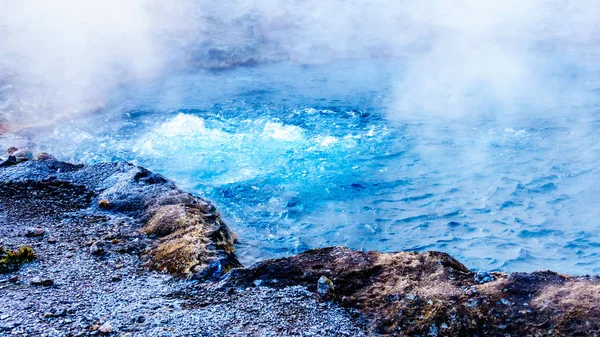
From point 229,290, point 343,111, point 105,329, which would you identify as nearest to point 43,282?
point 105,329

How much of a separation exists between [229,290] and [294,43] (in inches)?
653

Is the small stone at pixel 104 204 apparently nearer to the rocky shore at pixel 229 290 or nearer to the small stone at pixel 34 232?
the rocky shore at pixel 229 290

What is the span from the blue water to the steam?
947mm

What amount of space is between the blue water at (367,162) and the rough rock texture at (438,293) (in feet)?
10.3

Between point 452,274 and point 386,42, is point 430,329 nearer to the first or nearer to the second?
point 452,274

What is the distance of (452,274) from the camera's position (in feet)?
19.1

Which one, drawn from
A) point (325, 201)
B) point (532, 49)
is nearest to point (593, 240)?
point (325, 201)

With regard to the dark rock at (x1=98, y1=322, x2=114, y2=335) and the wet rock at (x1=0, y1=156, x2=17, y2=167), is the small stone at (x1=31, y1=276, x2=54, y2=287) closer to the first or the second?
the dark rock at (x1=98, y1=322, x2=114, y2=335)

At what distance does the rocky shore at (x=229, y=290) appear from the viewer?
5105 mm

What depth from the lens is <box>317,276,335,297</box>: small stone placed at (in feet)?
18.8

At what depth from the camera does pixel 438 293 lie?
5457mm

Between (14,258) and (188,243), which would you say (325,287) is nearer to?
(188,243)

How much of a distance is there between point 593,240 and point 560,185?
2.06 metres

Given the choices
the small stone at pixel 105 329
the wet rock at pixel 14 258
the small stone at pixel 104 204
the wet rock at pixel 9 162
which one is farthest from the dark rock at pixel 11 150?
the small stone at pixel 105 329
